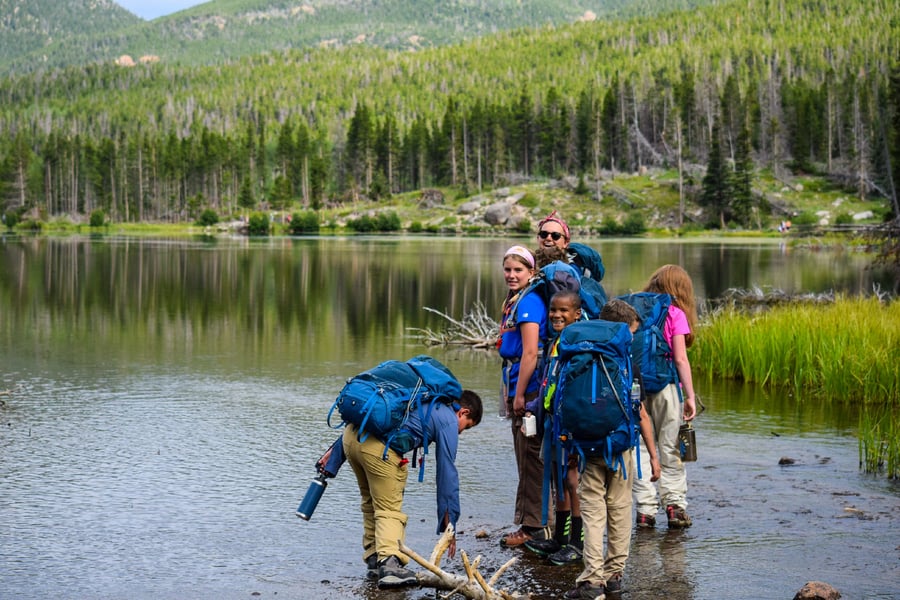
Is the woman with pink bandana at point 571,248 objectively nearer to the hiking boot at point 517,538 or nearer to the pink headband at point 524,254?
the pink headband at point 524,254

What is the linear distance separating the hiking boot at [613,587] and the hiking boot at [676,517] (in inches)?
56.3

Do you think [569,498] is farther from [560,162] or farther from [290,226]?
[560,162]

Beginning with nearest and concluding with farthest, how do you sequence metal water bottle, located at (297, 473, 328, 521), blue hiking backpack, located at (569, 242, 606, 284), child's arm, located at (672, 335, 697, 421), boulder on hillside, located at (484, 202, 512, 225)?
metal water bottle, located at (297, 473, 328, 521) → blue hiking backpack, located at (569, 242, 606, 284) → child's arm, located at (672, 335, 697, 421) → boulder on hillside, located at (484, 202, 512, 225)

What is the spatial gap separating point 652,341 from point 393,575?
2.55 meters

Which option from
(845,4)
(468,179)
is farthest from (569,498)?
(845,4)

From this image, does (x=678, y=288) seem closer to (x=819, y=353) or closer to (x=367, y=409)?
(x=367, y=409)

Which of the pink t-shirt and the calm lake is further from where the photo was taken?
the pink t-shirt

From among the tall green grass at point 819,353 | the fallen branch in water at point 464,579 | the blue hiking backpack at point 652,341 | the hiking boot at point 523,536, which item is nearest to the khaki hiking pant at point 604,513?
the fallen branch in water at point 464,579

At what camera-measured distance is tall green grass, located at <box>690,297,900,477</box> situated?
12.5m

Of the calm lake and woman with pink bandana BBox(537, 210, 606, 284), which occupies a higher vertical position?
woman with pink bandana BBox(537, 210, 606, 284)

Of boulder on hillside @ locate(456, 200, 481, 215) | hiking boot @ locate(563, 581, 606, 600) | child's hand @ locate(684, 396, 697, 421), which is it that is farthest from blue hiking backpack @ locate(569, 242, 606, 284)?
boulder on hillside @ locate(456, 200, 481, 215)

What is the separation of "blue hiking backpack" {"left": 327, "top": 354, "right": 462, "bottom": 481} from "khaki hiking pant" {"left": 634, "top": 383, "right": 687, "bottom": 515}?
1.98m

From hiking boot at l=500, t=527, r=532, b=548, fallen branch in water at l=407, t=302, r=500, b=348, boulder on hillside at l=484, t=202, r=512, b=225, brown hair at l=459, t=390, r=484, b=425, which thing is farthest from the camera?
boulder on hillside at l=484, t=202, r=512, b=225

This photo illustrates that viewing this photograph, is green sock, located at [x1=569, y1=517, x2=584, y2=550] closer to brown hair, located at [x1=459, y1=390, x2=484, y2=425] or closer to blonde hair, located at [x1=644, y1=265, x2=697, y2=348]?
brown hair, located at [x1=459, y1=390, x2=484, y2=425]
